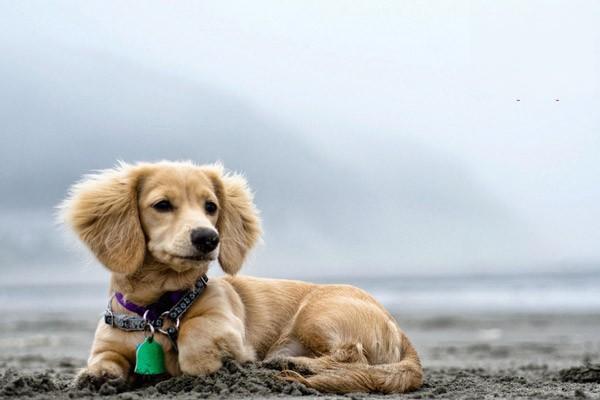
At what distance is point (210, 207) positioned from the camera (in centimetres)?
509

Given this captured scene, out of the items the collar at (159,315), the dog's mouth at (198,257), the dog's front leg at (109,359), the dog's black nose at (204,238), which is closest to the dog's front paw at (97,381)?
the dog's front leg at (109,359)

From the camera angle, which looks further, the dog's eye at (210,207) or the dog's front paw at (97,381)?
the dog's eye at (210,207)

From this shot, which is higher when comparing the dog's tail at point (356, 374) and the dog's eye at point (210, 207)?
the dog's eye at point (210, 207)

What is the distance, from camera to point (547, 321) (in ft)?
60.1

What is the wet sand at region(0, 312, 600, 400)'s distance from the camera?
4551mm

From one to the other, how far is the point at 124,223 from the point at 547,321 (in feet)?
49.7

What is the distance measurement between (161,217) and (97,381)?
1.01m

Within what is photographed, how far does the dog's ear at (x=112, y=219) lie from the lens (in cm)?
484

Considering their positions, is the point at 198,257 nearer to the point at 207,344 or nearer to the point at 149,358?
the point at 207,344

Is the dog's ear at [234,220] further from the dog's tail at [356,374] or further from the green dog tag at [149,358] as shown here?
the dog's tail at [356,374]

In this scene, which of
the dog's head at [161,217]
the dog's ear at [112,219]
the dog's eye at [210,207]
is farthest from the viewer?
the dog's eye at [210,207]

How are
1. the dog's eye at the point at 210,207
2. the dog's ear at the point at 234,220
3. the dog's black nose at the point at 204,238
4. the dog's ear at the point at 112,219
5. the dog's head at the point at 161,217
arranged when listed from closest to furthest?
the dog's black nose at the point at 204,238 < the dog's head at the point at 161,217 < the dog's ear at the point at 112,219 < the dog's eye at the point at 210,207 < the dog's ear at the point at 234,220

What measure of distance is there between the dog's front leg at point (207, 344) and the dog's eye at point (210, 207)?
665 millimetres

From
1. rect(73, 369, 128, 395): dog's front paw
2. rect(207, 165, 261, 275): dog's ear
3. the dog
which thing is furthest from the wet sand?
rect(207, 165, 261, 275): dog's ear
